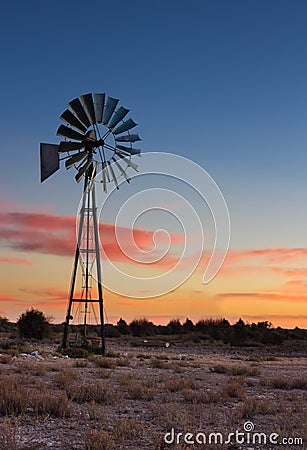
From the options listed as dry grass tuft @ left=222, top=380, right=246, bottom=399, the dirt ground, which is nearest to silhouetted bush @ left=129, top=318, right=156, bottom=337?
the dirt ground

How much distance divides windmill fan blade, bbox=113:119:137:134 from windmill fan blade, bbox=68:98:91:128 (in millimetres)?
1620

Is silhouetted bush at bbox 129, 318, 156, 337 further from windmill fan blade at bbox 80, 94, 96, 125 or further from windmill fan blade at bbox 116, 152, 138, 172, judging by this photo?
windmill fan blade at bbox 80, 94, 96, 125

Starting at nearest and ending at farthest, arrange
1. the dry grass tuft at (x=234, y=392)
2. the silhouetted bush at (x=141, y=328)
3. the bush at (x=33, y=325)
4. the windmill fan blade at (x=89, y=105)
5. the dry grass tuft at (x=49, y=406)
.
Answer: the dry grass tuft at (x=49, y=406)
the dry grass tuft at (x=234, y=392)
the windmill fan blade at (x=89, y=105)
the bush at (x=33, y=325)
the silhouetted bush at (x=141, y=328)

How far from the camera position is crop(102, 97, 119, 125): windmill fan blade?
107 feet

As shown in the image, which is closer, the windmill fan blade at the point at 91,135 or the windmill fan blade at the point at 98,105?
the windmill fan blade at the point at 98,105

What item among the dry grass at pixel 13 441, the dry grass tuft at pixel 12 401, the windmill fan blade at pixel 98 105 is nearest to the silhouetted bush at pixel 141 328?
the windmill fan blade at pixel 98 105

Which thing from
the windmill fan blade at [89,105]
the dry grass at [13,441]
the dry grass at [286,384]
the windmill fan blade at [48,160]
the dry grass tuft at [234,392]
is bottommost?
the dry grass at [13,441]

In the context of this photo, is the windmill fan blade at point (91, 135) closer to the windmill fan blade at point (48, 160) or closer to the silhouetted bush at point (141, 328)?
the windmill fan blade at point (48, 160)

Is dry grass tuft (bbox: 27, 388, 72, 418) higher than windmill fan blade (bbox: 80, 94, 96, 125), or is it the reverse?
windmill fan blade (bbox: 80, 94, 96, 125)

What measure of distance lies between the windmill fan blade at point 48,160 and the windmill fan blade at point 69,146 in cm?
28

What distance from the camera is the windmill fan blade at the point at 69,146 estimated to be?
3303 cm

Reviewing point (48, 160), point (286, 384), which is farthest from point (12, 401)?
point (48, 160)

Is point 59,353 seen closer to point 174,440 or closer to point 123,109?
point 123,109

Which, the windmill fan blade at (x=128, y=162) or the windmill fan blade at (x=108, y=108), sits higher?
the windmill fan blade at (x=108, y=108)
